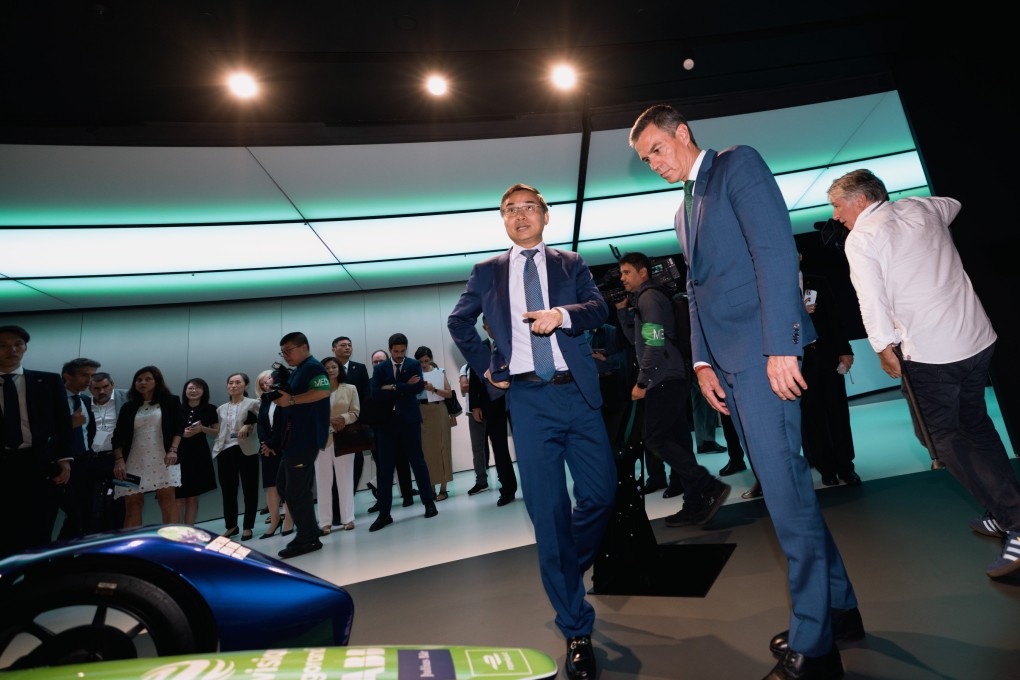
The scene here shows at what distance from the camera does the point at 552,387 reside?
1798 mm

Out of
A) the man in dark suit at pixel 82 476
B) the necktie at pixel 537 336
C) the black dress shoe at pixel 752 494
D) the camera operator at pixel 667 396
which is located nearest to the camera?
the necktie at pixel 537 336

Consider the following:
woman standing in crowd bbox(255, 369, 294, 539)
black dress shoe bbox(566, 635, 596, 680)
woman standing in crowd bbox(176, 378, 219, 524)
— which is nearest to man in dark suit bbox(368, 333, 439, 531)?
woman standing in crowd bbox(255, 369, 294, 539)

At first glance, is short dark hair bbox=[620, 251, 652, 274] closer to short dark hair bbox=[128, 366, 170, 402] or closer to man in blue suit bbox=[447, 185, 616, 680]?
man in blue suit bbox=[447, 185, 616, 680]

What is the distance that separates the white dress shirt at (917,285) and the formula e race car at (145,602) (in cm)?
228

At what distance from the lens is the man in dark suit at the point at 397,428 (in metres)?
4.62

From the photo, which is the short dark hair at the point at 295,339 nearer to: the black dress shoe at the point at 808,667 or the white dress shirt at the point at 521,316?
the white dress shirt at the point at 521,316

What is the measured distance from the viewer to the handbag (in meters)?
4.82

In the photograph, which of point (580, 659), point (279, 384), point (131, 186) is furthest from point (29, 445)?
point (580, 659)

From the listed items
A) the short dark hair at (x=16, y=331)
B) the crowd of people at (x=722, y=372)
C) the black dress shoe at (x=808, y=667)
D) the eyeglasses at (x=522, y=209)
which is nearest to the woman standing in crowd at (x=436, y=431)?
the crowd of people at (x=722, y=372)

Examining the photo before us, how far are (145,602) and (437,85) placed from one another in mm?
3463

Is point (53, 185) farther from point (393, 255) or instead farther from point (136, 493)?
point (393, 255)

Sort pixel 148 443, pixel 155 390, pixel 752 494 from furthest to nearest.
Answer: pixel 155 390
pixel 148 443
pixel 752 494

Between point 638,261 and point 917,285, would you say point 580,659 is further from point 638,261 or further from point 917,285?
point 638,261

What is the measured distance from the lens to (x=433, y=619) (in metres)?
2.16
